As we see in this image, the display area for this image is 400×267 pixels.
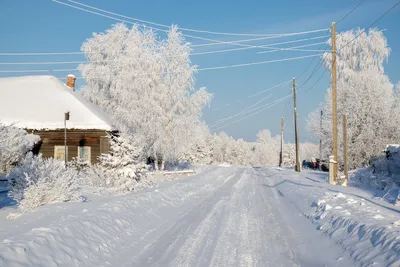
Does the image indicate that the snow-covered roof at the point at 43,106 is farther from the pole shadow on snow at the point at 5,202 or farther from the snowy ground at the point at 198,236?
the snowy ground at the point at 198,236

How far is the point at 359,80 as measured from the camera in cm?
3447

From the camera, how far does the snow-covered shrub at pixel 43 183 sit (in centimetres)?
1035

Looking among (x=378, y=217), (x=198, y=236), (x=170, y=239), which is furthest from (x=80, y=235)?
(x=378, y=217)

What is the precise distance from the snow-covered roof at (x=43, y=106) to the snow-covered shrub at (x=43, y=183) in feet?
41.7

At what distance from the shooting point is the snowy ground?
6187 millimetres

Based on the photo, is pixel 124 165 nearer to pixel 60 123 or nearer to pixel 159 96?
pixel 60 123

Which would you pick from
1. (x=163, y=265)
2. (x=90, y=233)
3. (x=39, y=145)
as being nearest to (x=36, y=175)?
(x=90, y=233)

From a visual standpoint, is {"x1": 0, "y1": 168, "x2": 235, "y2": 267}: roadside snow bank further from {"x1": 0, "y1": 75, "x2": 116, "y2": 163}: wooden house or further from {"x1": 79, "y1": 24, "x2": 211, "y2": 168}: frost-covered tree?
{"x1": 79, "y1": 24, "x2": 211, "y2": 168}: frost-covered tree

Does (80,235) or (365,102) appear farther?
(365,102)

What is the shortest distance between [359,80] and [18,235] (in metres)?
34.1

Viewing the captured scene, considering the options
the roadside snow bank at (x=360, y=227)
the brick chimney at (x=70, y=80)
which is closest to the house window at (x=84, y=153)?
the brick chimney at (x=70, y=80)

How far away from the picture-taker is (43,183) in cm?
1057

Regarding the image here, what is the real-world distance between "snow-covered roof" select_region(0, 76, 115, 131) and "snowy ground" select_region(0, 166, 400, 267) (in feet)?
46.1

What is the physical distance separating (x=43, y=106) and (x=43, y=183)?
56.5 feet
